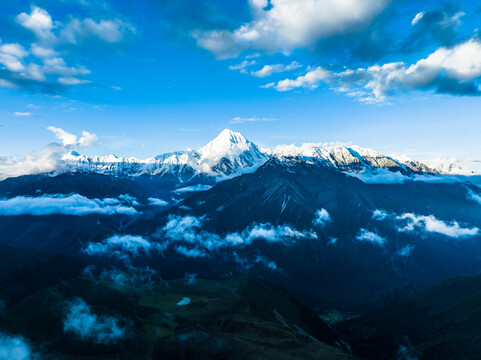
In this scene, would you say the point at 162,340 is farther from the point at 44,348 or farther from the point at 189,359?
the point at 44,348

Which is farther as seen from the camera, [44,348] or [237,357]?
[44,348]

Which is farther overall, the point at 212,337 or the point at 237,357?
the point at 212,337

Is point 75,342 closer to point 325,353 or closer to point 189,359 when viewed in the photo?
point 189,359

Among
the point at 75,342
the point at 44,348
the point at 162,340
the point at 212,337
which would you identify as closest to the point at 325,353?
the point at 212,337

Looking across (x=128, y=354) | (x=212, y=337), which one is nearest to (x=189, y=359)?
(x=212, y=337)

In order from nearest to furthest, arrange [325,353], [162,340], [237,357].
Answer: [237,357]
[325,353]
[162,340]

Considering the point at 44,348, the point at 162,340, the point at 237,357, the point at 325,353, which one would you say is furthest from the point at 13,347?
the point at 325,353

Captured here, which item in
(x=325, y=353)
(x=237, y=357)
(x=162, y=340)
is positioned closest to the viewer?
(x=237, y=357)

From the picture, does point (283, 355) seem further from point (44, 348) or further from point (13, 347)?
point (13, 347)
